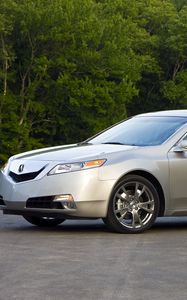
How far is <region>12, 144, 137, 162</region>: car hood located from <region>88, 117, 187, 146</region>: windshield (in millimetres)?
286

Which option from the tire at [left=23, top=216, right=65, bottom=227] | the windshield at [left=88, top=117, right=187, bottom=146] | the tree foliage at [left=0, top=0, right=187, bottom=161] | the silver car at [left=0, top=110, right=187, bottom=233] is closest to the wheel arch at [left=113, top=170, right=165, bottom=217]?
the silver car at [left=0, top=110, right=187, bottom=233]

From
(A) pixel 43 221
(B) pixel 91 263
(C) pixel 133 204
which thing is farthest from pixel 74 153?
(B) pixel 91 263

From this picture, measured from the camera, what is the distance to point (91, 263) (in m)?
8.59

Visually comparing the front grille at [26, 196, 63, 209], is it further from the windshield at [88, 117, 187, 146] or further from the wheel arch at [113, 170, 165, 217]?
the windshield at [88, 117, 187, 146]

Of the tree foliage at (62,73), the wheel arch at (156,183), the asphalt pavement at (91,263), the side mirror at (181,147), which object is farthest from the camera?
the tree foliage at (62,73)

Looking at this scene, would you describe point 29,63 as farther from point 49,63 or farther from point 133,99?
point 133,99

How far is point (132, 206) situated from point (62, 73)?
61356 millimetres

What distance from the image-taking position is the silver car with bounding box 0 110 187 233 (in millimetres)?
10945

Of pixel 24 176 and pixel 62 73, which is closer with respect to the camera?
pixel 24 176

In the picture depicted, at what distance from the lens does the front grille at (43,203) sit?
11.0 m

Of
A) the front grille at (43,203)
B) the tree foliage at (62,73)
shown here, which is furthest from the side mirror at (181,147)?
the tree foliage at (62,73)

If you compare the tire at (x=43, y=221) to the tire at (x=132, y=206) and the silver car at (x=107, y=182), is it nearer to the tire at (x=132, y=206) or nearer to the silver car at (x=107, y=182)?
the silver car at (x=107, y=182)

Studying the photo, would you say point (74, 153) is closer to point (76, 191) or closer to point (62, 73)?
point (76, 191)

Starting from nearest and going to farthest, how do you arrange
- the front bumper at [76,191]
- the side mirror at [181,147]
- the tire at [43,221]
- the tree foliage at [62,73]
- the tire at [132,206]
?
the front bumper at [76,191] < the tire at [132,206] < the side mirror at [181,147] < the tire at [43,221] < the tree foliage at [62,73]
